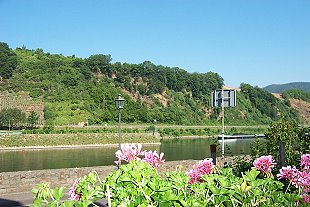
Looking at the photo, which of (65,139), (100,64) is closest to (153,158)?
(65,139)

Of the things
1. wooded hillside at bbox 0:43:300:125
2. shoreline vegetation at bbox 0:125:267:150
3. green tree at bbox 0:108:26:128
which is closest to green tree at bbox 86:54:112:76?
wooded hillside at bbox 0:43:300:125

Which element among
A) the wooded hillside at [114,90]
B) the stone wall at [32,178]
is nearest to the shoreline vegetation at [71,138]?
the wooded hillside at [114,90]

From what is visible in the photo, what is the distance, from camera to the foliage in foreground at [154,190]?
291cm

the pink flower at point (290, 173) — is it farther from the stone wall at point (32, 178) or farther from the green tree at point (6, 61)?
the green tree at point (6, 61)

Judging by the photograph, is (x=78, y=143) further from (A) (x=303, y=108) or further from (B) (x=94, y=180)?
(A) (x=303, y=108)

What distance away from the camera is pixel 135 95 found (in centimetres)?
10506

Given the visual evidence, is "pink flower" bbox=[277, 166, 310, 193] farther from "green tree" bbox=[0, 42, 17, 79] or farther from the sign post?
"green tree" bbox=[0, 42, 17, 79]

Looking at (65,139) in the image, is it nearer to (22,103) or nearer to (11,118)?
(11,118)

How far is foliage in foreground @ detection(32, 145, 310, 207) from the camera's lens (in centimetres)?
291

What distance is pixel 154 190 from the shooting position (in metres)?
2.93

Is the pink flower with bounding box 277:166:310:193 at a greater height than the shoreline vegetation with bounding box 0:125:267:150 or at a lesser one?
greater

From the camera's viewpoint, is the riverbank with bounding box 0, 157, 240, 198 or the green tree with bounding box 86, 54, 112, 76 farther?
the green tree with bounding box 86, 54, 112, 76

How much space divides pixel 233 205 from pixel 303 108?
157097mm

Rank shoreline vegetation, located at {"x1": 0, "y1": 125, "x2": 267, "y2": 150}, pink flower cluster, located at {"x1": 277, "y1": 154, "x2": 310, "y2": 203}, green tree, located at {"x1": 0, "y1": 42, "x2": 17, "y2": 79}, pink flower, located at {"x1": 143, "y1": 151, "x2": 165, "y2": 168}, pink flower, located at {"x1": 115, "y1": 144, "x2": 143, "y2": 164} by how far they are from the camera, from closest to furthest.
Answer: pink flower, located at {"x1": 115, "y1": 144, "x2": 143, "y2": 164}, pink flower, located at {"x1": 143, "y1": 151, "x2": 165, "y2": 168}, pink flower cluster, located at {"x1": 277, "y1": 154, "x2": 310, "y2": 203}, shoreline vegetation, located at {"x1": 0, "y1": 125, "x2": 267, "y2": 150}, green tree, located at {"x1": 0, "y1": 42, "x2": 17, "y2": 79}
